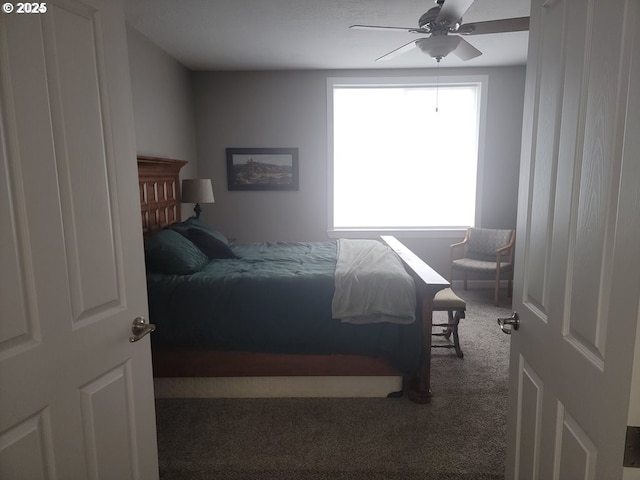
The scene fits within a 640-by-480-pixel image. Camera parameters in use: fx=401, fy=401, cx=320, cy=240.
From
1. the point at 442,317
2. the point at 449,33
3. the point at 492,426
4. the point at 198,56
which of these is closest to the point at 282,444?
the point at 492,426

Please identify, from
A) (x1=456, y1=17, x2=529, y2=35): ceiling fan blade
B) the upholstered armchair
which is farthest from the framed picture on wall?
(x1=456, y1=17, x2=529, y2=35): ceiling fan blade

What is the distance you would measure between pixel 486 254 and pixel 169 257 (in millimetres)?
3833

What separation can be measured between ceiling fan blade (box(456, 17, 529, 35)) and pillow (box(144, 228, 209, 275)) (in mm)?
2357

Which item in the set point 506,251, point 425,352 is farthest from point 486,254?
point 425,352

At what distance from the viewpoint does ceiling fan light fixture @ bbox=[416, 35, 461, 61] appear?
2516 millimetres

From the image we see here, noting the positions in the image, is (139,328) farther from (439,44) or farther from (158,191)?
(158,191)

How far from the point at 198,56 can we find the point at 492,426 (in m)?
4.35

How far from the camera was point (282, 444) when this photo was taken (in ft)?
7.13

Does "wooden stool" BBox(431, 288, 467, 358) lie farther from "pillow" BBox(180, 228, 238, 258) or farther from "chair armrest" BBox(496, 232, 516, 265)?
"pillow" BBox(180, 228, 238, 258)

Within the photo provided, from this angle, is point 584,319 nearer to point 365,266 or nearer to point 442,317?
point 365,266

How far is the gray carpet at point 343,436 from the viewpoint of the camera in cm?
197

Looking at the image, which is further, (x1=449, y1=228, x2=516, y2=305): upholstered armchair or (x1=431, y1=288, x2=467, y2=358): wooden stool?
(x1=449, y1=228, x2=516, y2=305): upholstered armchair

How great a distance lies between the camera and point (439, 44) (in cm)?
254

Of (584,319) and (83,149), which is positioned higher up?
(83,149)
